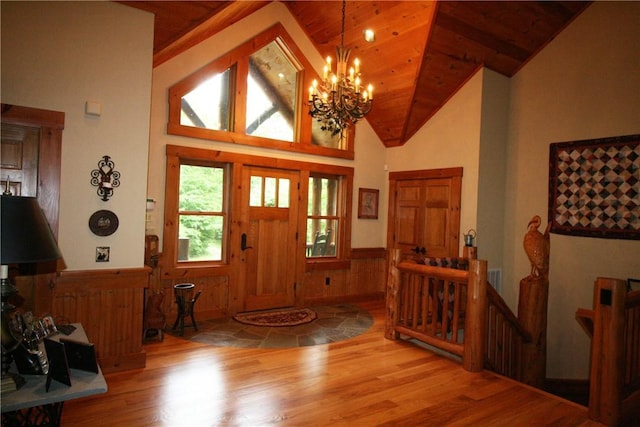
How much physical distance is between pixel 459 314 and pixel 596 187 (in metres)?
2.39

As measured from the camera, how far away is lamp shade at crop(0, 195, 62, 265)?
1531 millimetres

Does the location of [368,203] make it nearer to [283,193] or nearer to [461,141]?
[283,193]

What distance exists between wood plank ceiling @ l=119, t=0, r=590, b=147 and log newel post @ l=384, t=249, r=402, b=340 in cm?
247

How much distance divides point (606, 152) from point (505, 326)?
252cm

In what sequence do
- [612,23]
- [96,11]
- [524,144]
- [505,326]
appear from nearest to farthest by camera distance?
[96,11]
[505,326]
[612,23]
[524,144]

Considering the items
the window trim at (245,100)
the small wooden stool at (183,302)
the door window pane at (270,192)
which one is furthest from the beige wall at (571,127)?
the small wooden stool at (183,302)

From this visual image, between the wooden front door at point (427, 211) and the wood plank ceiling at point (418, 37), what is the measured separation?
0.89 meters

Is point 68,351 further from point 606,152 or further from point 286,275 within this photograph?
point 606,152

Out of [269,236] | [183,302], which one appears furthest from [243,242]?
[183,302]

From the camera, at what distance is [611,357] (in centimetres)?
275

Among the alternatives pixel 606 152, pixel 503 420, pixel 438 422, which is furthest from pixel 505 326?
pixel 606 152

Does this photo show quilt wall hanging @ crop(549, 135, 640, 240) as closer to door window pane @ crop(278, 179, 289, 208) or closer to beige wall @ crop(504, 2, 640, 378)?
beige wall @ crop(504, 2, 640, 378)

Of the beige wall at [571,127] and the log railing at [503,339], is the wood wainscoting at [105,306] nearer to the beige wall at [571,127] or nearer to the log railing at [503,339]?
the log railing at [503,339]

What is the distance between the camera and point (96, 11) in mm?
3225
